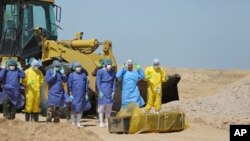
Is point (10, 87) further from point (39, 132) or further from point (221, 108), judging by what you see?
point (221, 108)

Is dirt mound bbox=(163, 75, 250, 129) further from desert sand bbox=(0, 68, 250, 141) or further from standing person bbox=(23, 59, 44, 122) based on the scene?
standing person bbox=(23, 59, 44, 122)

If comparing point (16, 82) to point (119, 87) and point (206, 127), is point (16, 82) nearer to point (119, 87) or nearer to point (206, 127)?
point (119, 87)

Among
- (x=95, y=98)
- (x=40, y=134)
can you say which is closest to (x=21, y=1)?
(x=95, y=98)

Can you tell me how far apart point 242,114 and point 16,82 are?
A: 222 inches

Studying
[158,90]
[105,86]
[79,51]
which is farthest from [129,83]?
[79,51]

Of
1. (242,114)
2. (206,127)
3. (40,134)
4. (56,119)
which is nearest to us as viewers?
(40,134)

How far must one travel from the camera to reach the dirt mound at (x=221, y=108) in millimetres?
14656

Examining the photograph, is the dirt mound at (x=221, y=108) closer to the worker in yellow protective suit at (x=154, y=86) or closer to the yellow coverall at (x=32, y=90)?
the worker in yellow protective suit at (x=154, y=86)

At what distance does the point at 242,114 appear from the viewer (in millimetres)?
15234

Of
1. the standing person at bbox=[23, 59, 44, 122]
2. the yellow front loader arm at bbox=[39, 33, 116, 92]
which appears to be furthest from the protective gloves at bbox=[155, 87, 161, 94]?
the standing person at bbox=[23, 59, 44, 122]

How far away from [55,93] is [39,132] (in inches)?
126

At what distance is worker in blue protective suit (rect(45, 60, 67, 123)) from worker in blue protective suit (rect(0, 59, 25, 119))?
0.62m

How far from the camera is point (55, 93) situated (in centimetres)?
1309

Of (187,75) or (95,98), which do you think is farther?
(187,75)
